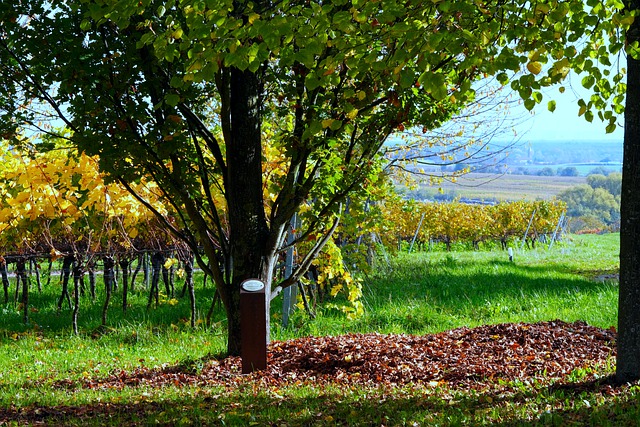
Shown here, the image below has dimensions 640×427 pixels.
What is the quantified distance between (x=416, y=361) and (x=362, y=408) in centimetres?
158

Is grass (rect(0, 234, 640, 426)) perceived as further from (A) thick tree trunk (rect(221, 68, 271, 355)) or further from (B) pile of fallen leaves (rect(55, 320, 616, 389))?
(A) thick tree trunk (rect(221, 68, 271, 355))

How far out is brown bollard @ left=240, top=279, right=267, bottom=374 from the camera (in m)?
5.75

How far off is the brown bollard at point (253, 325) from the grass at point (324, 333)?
1.83 feet

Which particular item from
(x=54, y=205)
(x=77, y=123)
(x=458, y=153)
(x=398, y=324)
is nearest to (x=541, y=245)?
(x=458, y=153)

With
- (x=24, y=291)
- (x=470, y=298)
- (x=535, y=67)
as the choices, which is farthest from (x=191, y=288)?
(x=535, y=67)

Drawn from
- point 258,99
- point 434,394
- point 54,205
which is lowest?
point 434,394

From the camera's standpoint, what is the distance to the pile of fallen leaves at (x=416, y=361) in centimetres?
541

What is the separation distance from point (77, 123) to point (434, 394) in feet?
11.6

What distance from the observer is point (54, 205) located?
8547mm

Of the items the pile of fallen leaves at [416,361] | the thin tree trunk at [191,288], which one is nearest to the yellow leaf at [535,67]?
the pile of fallen leaves at [416,361]

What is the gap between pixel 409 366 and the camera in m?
5.68

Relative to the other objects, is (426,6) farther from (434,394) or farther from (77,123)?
(77,123)

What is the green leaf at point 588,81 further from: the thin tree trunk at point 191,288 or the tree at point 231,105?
the thin tree trunk at point 191,288

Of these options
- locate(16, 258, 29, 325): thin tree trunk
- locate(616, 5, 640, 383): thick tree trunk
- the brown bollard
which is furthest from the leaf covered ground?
locate(16, 258, 29, 325): thin tree trunk
